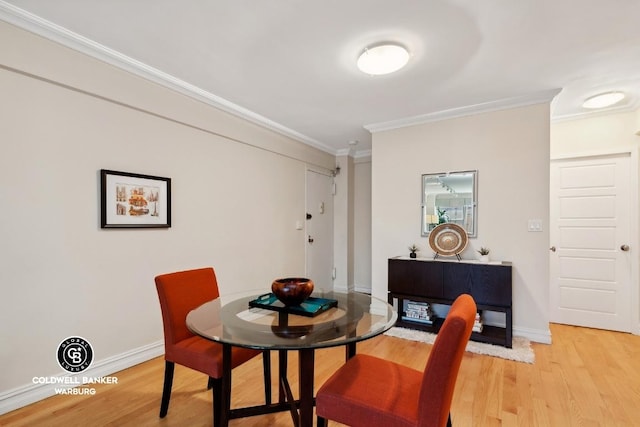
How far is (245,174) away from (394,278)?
1.98 metres

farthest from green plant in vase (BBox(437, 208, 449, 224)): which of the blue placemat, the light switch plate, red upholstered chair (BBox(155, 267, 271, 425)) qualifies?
red upholstered chair (BBox(155, 267, 271, 425))

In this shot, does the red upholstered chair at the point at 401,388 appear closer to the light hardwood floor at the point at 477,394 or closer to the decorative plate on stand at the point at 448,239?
the light hardwood floor at the point at 477,394

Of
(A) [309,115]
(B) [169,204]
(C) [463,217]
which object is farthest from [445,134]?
(B) [169,204]

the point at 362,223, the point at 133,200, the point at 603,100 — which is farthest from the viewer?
the point at 362,223

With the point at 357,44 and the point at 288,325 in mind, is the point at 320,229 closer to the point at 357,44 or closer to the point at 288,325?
the point at 357,44

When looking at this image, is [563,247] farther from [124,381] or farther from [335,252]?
[124,381]

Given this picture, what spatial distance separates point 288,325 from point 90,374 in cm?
176

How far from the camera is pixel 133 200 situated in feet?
8.07

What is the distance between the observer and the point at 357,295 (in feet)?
6.64

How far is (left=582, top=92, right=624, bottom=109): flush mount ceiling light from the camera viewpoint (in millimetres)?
2879

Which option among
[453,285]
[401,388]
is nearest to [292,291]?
[401,388]

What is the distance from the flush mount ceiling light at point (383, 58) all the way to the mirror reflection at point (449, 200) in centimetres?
149

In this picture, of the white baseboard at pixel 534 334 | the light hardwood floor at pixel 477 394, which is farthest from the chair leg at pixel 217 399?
the white baseboard at pixel 534 334

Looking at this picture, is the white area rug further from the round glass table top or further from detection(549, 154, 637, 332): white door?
the round glass table top
